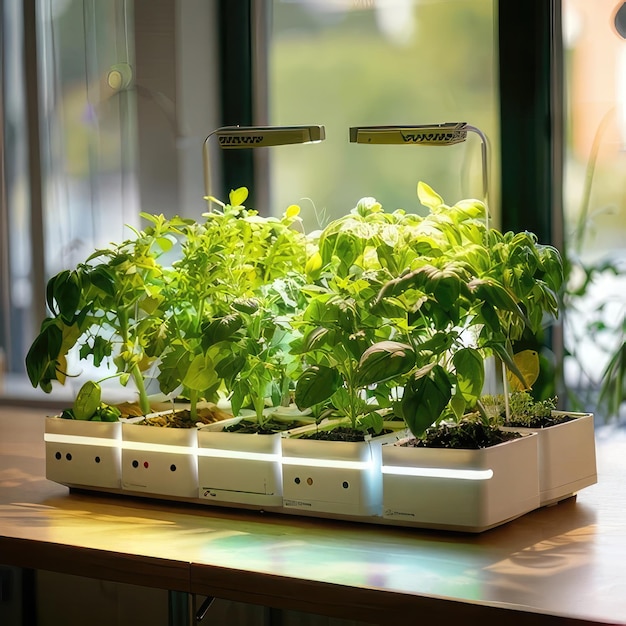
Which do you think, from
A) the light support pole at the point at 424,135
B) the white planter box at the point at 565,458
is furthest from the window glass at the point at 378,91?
the white planter box at the point at 565,458

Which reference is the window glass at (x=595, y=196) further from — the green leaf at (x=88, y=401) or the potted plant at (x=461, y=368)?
the green leaf at (x=88, y=401)

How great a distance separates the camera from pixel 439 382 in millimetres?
1430

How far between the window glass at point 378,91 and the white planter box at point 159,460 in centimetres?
84

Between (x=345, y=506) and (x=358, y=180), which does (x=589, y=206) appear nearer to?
(x=358, y=180)

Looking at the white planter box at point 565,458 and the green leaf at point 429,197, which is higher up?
the green leaf at point 429,197

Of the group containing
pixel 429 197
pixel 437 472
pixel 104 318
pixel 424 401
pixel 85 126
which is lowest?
pixel 437 472

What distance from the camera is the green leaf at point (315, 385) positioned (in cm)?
152

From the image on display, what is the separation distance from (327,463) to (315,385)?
0.43 ft

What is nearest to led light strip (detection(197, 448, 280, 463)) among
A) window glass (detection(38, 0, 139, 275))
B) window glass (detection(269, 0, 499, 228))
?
window glass (detection(269, 0, 499, 228))

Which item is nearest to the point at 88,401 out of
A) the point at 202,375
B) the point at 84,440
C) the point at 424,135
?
the point at 84,440

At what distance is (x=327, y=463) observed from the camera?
1571 millimetres

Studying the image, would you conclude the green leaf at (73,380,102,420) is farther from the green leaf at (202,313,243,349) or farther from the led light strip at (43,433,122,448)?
the green leaf at (202,313,243,349)

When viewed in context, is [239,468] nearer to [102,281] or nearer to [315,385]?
[315,385]

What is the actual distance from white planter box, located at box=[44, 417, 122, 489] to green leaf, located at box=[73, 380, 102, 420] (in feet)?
0.08
